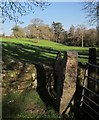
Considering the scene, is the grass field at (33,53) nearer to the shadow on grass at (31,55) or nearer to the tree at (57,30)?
the shadow on grass at (31,55)

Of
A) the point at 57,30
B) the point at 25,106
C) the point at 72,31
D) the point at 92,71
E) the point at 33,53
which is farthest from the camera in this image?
the point at 57,30

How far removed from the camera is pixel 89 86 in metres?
9.37

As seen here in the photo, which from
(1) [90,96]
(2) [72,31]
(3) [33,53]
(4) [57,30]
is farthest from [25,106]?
(4) [57,30]

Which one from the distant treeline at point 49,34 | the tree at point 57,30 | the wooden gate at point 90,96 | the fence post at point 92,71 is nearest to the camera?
the wooden gate at point 90,96

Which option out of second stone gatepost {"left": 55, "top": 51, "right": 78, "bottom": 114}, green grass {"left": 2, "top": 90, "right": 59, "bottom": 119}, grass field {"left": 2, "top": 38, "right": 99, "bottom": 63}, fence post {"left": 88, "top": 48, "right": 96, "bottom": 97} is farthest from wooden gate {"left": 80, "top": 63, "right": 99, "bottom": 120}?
grass field {"left": 2, "top": 38, "right": 99, "bottom": 63}

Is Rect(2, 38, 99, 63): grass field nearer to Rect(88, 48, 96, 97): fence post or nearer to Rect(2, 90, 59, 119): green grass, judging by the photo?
Rect(2, 90, 59, 119): green grass

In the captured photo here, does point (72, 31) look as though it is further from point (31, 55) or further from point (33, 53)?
point (31, 55)

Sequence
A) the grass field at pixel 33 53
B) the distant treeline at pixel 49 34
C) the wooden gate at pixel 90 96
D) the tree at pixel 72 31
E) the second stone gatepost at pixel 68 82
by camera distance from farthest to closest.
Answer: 1. the tree at pixel 72 31
2. the distant treeline at pixel 49 34
3. the grass field at pixel 33 53
4. the second stone gatepost at pixel 68 82
5. the wooden gate at pixel 90 96

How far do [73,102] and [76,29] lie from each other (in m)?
99.5

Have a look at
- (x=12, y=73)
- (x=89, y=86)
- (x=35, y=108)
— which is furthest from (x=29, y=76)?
(x=89, y=86)

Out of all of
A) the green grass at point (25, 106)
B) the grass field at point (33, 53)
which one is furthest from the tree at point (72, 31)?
the green grass at point (25, 106)

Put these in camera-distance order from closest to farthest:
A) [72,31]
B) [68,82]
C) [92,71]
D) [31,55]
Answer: [68,82] → [92,71] → [31,55] → [72,31]

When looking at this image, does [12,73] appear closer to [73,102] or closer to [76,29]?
[73,102]

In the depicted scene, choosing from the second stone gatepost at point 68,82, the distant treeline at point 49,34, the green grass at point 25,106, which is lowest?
the green grass at point 25,106
